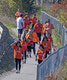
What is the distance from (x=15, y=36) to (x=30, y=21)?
63.4 inches

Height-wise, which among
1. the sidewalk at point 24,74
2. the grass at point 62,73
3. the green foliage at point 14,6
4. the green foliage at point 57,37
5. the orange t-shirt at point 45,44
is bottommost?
the sidewalk at point 24,74

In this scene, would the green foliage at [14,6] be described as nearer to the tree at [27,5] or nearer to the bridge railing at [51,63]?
the tree at [27,5]

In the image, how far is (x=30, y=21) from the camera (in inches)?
818

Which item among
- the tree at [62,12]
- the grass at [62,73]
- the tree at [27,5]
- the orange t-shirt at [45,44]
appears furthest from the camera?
the tree at [27,5]

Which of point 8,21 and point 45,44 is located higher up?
point 45,44

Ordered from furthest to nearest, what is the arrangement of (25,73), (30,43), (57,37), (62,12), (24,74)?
1. (62,12)
2. (57,37)
3. (30,43)
4. (25,73)
5. (24,74)

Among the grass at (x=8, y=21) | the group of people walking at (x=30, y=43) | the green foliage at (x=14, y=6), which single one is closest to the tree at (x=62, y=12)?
the group of people walking at (x=30, y=43)

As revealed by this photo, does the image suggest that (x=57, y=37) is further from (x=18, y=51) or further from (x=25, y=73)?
(x=18, y=51)

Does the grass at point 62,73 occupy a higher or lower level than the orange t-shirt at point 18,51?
lower

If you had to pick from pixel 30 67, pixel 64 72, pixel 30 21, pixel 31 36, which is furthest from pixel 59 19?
pixel 64 72

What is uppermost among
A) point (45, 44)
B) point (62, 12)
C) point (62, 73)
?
point (62, 12)

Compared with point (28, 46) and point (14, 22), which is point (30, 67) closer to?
point (28, 46)

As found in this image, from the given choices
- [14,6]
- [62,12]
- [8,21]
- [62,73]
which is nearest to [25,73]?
[62,73]

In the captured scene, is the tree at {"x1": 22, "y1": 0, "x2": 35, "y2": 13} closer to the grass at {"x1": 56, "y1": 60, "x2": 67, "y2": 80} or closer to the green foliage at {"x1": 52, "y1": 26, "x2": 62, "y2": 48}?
the green foliage at {"x1": 52, "y1": 26, "x2": 62, "y2": 48}
